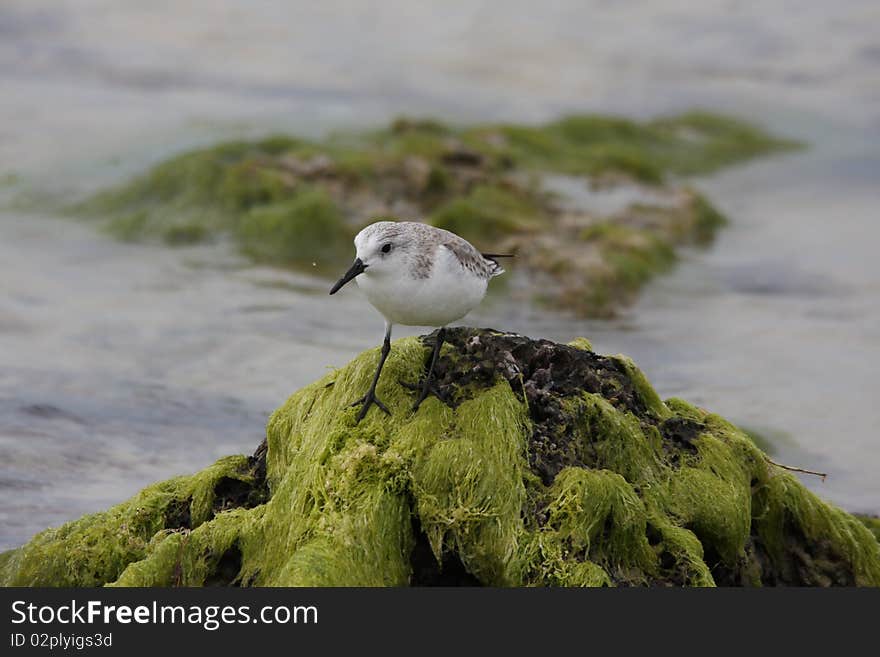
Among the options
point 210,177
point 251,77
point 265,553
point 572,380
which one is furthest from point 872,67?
point 265,553

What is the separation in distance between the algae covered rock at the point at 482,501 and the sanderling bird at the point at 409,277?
0.16 m

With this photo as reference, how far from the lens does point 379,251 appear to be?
5.34 meters

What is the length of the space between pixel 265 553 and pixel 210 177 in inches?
A: 419

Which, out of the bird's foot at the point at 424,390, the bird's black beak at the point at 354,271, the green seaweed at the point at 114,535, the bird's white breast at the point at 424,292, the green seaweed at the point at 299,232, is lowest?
the green seaweed at the point at 299,232

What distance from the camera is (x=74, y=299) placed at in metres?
12.0

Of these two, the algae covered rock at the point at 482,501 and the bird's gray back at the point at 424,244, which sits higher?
the bird's gray back at the point at 424,244

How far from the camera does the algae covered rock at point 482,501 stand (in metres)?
5.00

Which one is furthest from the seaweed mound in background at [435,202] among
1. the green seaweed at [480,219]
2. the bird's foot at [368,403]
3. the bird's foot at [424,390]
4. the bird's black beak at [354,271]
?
the bird's black beak at [354,271]

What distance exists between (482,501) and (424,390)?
70cm

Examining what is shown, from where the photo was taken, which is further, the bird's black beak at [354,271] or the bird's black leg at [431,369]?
the bird's black leg at [431,369]

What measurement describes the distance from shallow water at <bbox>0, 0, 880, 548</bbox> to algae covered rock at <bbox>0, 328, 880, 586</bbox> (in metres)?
A: 1.96

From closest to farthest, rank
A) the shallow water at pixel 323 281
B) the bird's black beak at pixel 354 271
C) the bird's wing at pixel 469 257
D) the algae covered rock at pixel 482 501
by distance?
1. the algae covered rock at pixel 482 501
2. the bird's black beak at pixel 354 271
3. the bird's wing at pixel 469 257
4. the shallow water at pixel 323 281

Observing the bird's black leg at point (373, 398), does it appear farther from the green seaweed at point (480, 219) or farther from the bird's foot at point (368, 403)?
the green seaweed at point (480, 219)

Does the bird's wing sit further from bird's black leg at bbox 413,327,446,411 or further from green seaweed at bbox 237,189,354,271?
green seaweed at bbox 237,189,354,271
